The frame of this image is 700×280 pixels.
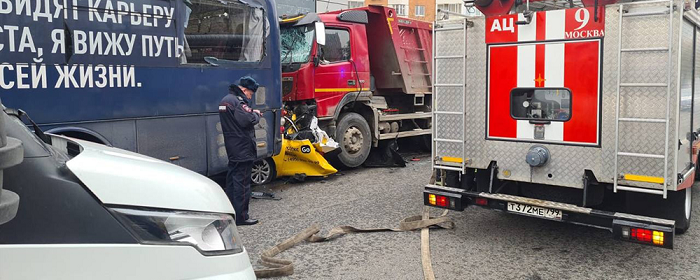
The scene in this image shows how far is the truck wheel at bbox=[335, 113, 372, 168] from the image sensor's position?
1007 cm

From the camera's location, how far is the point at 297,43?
9859 millimetres

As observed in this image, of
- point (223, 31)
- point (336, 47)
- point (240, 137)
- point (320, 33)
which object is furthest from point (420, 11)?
point (240, 137)

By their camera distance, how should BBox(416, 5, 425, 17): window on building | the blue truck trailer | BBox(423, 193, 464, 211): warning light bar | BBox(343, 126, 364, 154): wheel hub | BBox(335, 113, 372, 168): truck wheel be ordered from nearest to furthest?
the blue truck trailer < BBox(423, 193, 464, 211): warning light bar < BBox(335, 113, 372, 168): truck wheel < BBox(343, 126, 364, 154): wheel hub < BBox(416, 5, 425, 17): window on building

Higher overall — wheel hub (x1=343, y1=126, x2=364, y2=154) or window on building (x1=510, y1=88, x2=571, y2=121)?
window on building (x1=510, y1=88, x2=571, y2=121)

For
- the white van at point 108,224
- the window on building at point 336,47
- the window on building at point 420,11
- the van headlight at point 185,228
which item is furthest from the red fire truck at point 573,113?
the window on building at point 420,11

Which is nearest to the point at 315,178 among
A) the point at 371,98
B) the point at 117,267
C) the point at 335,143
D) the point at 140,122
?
the point at 335,143

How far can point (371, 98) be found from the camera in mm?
10828

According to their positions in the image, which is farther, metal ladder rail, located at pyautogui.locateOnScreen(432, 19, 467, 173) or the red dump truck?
the red dump truck

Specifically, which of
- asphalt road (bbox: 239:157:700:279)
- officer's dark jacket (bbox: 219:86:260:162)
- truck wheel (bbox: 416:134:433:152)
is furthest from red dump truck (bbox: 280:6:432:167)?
officer's dark jacket (bbox: 219:86:260:162)

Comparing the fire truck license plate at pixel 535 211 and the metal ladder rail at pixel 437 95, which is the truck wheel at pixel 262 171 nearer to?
the metal ladder rail at pixel 437 95

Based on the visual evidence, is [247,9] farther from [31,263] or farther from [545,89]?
[31,263]

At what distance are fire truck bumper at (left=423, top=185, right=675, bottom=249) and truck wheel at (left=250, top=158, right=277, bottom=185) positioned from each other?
12.0ft

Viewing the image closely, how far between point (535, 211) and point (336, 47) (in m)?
5.77

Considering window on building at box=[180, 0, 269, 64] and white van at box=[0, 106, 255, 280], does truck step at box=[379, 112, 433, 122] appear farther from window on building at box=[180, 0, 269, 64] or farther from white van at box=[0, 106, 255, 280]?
white van at box=[0, 106, 255, 280]
